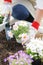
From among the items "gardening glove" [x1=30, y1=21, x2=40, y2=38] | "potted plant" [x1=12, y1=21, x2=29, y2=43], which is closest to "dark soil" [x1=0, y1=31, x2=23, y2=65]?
"potted plant" [x1=12, y1=21, x2=29, y2=43]

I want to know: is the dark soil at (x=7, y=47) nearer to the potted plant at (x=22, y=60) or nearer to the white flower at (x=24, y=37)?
the white flower at (x=24, y=37)

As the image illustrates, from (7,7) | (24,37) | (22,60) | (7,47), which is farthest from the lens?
(7,7)

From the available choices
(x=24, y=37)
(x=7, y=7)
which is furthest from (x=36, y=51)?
(x=7, y=7)

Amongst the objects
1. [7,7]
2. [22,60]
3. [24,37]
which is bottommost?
[22,60]

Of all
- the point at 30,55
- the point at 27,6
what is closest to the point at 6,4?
the point at 27,6

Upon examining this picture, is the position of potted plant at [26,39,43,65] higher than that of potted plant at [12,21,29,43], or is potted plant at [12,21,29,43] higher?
potted plant at [12,21,29,43]

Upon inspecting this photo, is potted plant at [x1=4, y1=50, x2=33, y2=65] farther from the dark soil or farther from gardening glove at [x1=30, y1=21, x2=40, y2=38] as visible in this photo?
gardening glove at [x1=30, y1=21, x2=40, y2=38]

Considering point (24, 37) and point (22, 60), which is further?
point (24, 37)

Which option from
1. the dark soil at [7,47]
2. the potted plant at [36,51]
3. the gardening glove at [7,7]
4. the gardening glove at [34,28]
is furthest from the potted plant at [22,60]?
the gardening glove at [7,7]

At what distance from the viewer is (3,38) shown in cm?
231

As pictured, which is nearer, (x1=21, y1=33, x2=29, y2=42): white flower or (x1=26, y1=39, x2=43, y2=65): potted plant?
(x1=26, y1=39, x2=43, y2=65): potted plant

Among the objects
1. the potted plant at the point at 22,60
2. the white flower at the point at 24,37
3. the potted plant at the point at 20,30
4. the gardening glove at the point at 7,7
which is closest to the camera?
the potted plant at the point at 22,60

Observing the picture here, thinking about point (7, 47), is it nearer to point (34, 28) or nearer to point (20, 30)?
point (20, 30)

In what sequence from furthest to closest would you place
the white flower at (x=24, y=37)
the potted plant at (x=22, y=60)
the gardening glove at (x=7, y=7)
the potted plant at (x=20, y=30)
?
1. the gardening glove at (x=7, y=7)
2. the potted plant at (x=20, y=30)
3. the white flower at (x=24, y=37)
4. the potted plant at (x=22, y=60)
